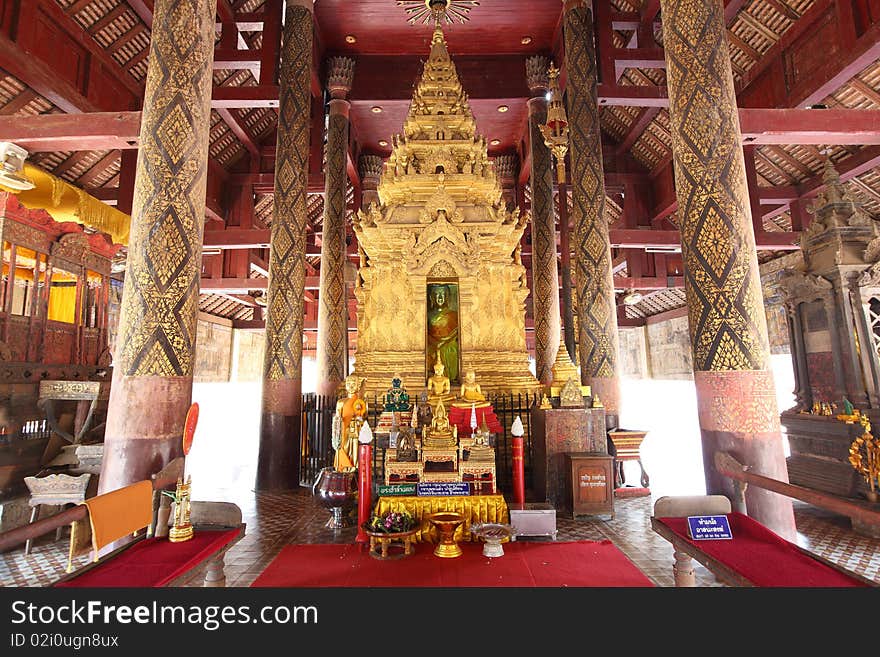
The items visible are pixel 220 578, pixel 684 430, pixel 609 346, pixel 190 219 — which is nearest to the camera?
pixel 220 578

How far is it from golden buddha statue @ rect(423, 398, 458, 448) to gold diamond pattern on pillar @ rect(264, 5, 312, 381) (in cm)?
379

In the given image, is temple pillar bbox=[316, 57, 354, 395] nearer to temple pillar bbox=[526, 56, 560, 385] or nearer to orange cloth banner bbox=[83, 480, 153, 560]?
temple pillar bbox=[526, 56, 560, 385]

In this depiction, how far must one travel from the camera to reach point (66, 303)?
7773mm

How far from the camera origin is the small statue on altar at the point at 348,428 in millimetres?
5715

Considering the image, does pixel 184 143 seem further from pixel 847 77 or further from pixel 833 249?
pixel 847 77

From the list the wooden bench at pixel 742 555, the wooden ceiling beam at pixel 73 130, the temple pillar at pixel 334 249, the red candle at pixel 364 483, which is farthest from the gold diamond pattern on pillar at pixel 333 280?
the wooden bench at pixel 742 555

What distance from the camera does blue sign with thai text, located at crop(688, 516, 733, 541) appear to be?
308 cm

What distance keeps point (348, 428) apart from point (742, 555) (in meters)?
4.49

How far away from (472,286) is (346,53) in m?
9.46

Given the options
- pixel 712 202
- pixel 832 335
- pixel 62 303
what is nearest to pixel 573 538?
pixel 712 202

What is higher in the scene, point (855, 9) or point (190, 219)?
point (855, 9)

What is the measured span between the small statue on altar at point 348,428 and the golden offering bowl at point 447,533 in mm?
1655

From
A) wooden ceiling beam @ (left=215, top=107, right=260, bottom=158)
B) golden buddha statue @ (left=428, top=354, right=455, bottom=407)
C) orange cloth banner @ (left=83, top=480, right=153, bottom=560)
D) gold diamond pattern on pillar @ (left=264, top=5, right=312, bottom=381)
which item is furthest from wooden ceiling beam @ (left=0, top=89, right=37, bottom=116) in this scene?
orange cloth banner @ (left=83, top=480, right=153, bottom=560)

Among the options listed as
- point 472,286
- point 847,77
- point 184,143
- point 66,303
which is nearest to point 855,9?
point 847,77
